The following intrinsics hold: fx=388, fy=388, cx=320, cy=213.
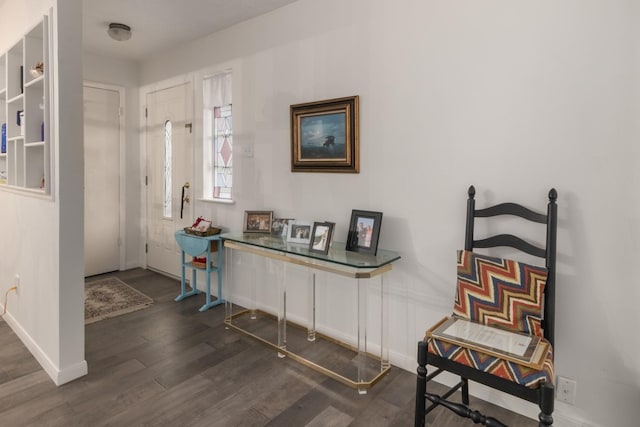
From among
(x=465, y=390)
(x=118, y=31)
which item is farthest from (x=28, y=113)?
(x=465, y=390)

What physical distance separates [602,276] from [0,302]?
4231mm

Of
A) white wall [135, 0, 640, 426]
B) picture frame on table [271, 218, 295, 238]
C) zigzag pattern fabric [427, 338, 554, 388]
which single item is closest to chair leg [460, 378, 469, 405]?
white wall [135, 0, 640, 426]

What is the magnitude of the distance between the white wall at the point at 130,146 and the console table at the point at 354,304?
7.19 ft

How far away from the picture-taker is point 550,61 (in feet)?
5.99

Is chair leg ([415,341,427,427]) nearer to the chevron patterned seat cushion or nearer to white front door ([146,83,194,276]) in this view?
the chevron patterned seat cushion

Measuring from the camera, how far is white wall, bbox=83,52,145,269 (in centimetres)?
437

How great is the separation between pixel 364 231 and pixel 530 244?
3.05 ft

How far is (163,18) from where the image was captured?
10.6 feet

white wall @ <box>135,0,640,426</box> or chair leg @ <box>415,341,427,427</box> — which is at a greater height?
white wall @ <box>135,0,640,426</box>

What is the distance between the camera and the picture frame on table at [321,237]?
241cm

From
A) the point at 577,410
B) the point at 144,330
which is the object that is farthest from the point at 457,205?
the point at 144,330

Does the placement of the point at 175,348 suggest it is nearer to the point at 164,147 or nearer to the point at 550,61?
the point at 164,147

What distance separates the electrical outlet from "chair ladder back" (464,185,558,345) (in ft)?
1.04

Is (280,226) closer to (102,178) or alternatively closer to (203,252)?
(203,252)
